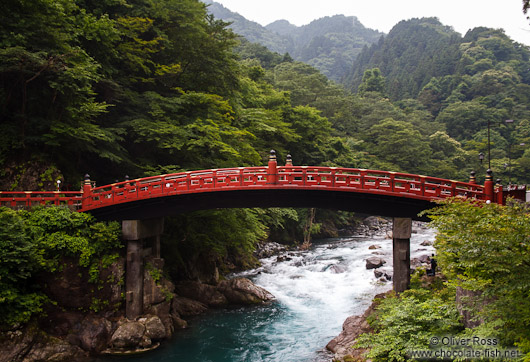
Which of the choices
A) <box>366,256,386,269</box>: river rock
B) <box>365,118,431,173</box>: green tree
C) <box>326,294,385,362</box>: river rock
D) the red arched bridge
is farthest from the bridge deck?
<box>365,118,431,173</box>: green tree

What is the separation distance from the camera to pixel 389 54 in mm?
129375

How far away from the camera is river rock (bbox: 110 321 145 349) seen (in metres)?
17.0

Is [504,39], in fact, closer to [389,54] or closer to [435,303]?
[389,54]

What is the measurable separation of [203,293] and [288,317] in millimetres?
5146

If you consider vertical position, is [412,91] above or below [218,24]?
above

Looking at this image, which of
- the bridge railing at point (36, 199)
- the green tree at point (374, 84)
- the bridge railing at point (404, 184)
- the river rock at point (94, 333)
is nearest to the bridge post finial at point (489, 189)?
the bridge railing at point (404, 184)

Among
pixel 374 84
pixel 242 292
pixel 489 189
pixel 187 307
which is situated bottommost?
pixel 187 307

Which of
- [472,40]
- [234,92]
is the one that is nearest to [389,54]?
[472,40]

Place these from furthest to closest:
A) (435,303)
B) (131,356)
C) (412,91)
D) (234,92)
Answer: (412,91) < (234,92) < (131,356) < (435,303)

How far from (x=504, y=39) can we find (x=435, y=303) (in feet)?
374

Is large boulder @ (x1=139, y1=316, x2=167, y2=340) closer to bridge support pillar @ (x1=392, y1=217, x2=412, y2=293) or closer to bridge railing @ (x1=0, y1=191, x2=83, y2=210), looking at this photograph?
bridge railing @ (x1=0, y1=191, x2=83, y2=210)

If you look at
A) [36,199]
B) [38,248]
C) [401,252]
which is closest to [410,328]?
[401,252]

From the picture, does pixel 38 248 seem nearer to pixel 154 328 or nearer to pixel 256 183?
pixel 154 328

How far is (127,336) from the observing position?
1719cm
